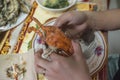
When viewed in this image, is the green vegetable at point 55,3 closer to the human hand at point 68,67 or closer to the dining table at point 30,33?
the dining table at point 30,33

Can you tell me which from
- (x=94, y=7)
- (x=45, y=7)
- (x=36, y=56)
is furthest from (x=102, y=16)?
(x=36, y=56)

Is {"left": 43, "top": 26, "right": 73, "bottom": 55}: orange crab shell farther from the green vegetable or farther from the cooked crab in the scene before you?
the green vegetable

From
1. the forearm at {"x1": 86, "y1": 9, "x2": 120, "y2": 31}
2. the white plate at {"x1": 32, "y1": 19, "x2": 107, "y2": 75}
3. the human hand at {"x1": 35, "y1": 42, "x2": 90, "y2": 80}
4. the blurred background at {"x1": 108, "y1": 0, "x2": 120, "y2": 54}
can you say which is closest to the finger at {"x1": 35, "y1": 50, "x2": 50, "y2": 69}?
the human hand at {"x1": 35, "y1": 42, "x2": 90, "y2": 80}

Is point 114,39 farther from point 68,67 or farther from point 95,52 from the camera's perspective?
point 68,67

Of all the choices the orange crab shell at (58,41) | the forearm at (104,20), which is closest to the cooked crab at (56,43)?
the orange crab shell at (58,41)

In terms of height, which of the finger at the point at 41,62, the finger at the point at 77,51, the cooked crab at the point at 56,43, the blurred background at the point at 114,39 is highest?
the cooked crab at the point at 56,43

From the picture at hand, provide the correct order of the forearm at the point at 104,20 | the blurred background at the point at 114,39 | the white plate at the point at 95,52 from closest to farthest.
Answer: the white plate at the point at 95,52 < the forearm at the point at 104,20 < the blurred background at the point at 114,39

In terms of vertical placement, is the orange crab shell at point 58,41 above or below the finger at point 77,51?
above
